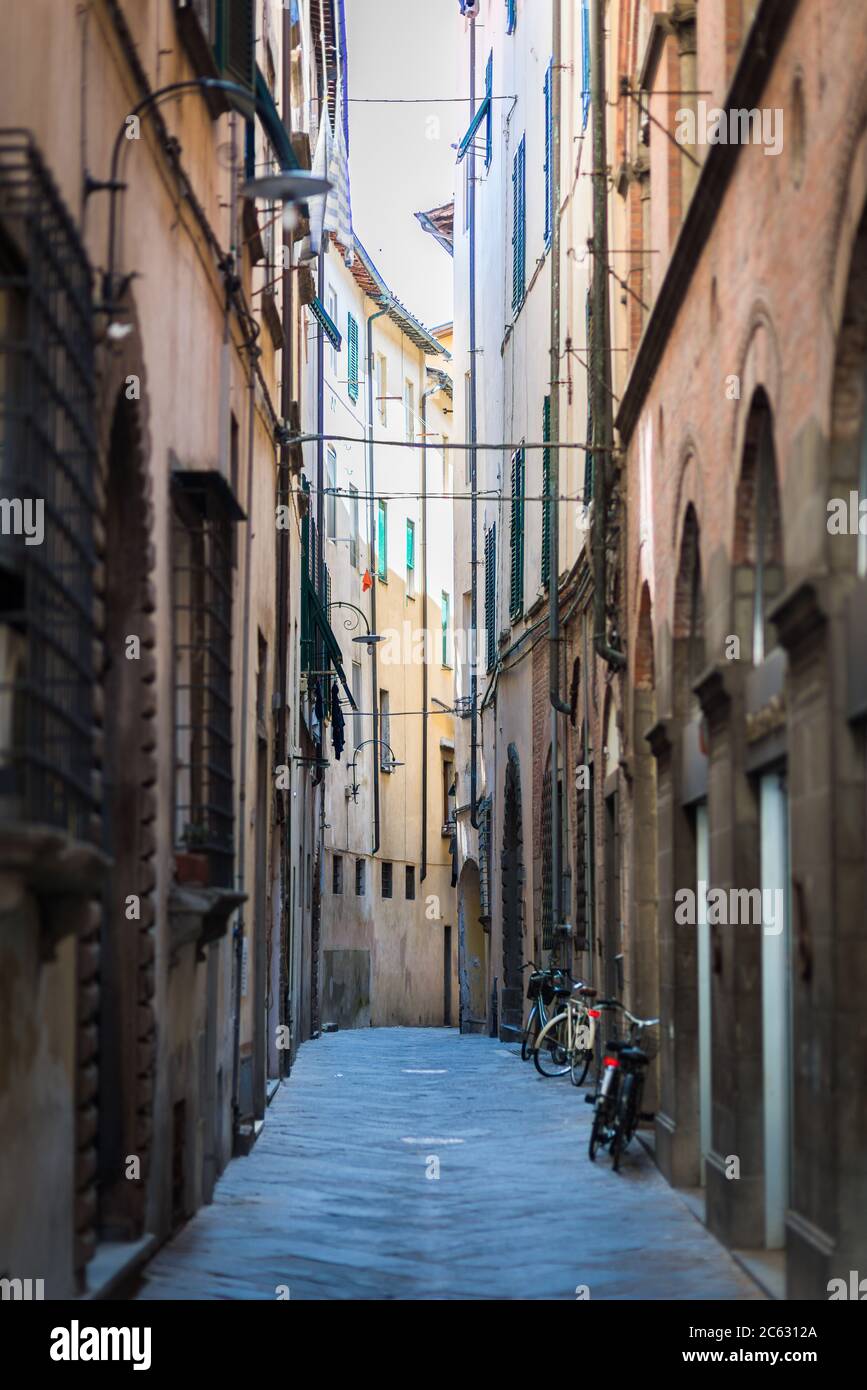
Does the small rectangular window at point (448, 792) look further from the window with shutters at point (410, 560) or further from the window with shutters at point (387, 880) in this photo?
the window with shutters at point (410, 560)

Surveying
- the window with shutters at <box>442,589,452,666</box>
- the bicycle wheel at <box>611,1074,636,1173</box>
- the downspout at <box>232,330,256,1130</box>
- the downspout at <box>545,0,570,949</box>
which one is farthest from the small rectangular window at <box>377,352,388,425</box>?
the bicycle wheel at <box>611,1074,636,1173</box>

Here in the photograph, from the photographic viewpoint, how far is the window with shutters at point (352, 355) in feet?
134

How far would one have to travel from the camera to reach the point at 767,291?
9789 millimetres

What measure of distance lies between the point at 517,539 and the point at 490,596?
3.99 m

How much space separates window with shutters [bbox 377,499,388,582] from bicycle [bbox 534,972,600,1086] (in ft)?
72.7

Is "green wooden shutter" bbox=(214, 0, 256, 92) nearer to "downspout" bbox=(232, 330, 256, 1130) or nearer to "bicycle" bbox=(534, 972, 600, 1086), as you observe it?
"downspout" bbox=(232, 330, 256, 1130)

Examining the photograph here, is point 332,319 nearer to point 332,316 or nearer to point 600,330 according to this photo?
point 332,316

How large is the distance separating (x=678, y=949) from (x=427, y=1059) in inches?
491

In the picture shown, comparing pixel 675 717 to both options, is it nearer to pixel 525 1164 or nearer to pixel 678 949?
pixel 678 949

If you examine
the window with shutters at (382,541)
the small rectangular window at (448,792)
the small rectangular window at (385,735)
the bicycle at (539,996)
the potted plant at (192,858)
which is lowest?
the bicycle at (539,996)

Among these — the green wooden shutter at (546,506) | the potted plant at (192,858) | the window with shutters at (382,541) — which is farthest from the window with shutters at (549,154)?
the window with shutters at (382,541)

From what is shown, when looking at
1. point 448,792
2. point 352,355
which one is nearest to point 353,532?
point 352,355

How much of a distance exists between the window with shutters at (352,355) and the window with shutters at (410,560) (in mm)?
5817
